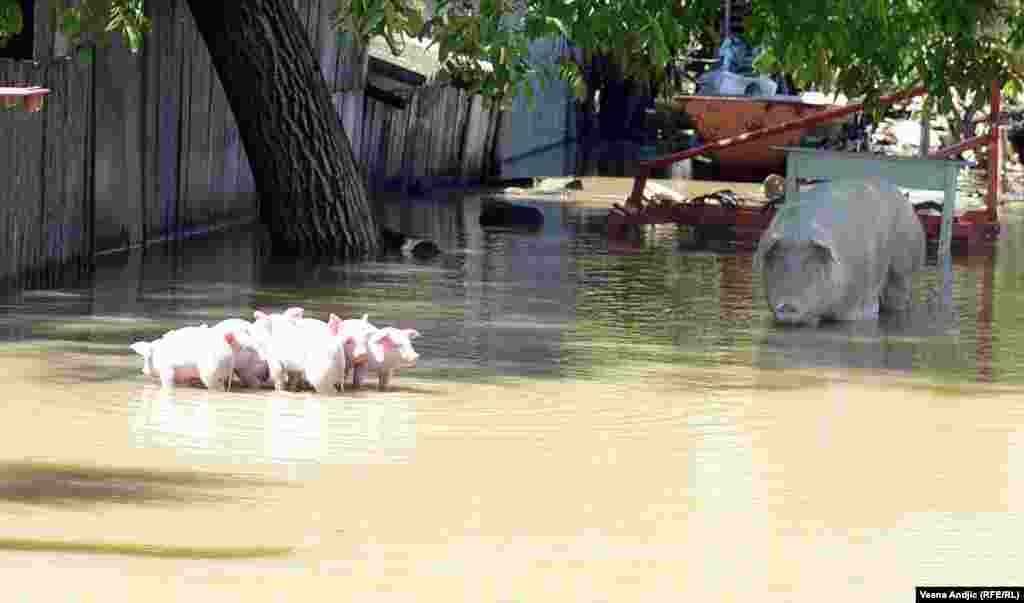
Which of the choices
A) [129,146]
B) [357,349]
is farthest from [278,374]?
[129,146]

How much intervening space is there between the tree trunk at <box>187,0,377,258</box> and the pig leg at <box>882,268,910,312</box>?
460cm

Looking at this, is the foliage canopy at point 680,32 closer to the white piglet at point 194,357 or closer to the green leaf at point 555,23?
the green leaf at point 555,23

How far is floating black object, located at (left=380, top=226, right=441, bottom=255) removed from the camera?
17.5 metres

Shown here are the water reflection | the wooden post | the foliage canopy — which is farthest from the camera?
the wooden post

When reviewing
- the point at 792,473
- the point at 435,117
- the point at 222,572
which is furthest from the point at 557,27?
the point at 435,117

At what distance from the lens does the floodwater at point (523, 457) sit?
6879 millimetres

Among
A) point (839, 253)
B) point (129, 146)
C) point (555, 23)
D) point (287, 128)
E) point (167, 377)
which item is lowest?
point (167, 377)

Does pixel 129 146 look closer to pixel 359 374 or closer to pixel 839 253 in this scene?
pixel 839 253

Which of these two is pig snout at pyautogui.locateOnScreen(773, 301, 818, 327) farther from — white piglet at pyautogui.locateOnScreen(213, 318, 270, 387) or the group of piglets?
white piglet at pyautogui.locateOnScreen(213, 318, 270, 387)

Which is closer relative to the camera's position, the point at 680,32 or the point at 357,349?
the point at 357,349

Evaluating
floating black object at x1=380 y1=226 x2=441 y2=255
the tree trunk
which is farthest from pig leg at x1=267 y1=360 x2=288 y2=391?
floating black object at x1=380 y1=226 x2=441 y2=255

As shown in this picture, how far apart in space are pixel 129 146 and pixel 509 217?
5672mm

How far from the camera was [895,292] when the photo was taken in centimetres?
1457

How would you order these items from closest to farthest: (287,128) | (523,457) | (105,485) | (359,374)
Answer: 1. (105,485)
2. (523,457)
3. (359,374)
4. (287,128)
